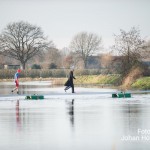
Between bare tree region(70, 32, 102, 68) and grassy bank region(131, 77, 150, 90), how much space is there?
88252 millimetres

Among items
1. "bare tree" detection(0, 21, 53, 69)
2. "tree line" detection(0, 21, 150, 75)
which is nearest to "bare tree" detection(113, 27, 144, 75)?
"tree line" detection(0, 21, 150, 75)

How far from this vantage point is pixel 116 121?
20.5 meters

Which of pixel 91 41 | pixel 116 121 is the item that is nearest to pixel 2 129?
pixel 116 121

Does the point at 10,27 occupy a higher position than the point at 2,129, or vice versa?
the point at 10,27

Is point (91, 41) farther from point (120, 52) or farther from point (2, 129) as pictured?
point (2, 129)

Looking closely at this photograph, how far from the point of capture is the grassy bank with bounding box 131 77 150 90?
51938 millimetres

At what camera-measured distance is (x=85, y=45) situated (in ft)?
470

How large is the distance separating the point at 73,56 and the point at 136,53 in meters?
86.2

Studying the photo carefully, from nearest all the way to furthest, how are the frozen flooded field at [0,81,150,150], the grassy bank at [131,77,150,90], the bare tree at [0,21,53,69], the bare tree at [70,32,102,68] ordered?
the frozen flooded field at [0,81,150,150] → the grassy bank at [131,77,150,90] → the bare tree at [0,21,53,69] → the bare tree at [70,32,102,68]

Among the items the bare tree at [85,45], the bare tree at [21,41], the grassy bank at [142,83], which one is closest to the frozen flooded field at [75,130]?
the grassy bank at [142,83]

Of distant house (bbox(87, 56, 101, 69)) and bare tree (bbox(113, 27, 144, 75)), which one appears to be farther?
distant house (bbox(87, 56, 101, 69))

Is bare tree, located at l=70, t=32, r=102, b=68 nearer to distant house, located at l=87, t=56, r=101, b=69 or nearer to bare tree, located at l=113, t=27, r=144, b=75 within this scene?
distant house, located at l=87, t=56, r=101, b=69

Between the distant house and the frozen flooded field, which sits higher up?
the distant house

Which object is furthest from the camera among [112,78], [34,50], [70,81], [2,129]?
[34,50]
